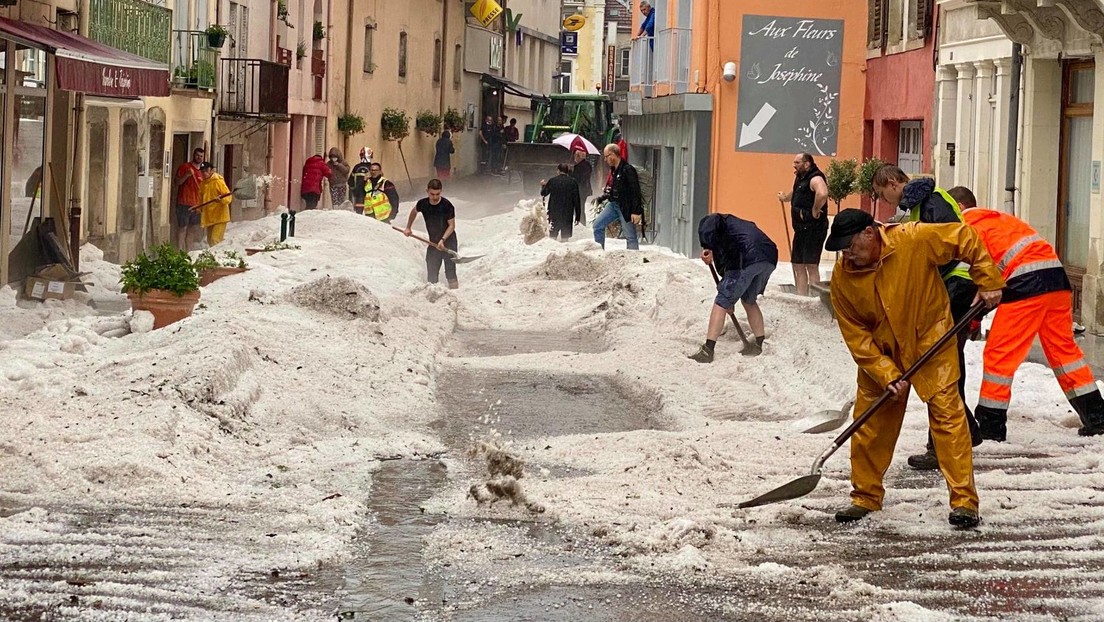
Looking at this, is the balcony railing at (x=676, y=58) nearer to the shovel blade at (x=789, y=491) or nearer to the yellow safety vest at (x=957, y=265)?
the yellow safety vest at (x=957, y=265)

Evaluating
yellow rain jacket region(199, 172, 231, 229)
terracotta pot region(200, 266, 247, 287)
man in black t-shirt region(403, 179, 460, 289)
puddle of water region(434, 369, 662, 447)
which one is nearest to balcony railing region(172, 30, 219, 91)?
yellow rain jacket region(199, 172, 231, 229)

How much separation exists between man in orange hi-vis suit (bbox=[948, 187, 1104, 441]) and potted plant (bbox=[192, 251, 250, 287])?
9.56m

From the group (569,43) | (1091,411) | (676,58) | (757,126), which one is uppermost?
(569,43)

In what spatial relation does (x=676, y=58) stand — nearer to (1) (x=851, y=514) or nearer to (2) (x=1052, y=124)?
(2) (x=1052, y=124)

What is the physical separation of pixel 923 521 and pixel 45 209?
46.8ft

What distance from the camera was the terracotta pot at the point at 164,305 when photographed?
1509cm

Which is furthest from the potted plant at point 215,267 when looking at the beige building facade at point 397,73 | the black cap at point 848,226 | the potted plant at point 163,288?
the beige building facade at point 397,73

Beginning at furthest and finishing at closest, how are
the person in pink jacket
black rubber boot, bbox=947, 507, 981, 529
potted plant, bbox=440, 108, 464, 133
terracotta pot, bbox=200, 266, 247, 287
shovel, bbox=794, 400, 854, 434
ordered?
potted plant, bbox=440, 108, 464, 133 < the person in pink jacket < terracotta pot, bbox=200, 266, 247, 287 < shovel, bbox=794, 400, 854, 434 < black rubber boot, bbox=947, 507, 981, 529

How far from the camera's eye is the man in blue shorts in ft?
47.0

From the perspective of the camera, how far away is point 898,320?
824cm

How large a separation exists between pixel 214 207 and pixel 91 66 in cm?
916

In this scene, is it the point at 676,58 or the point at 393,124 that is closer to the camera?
the point at 676,58

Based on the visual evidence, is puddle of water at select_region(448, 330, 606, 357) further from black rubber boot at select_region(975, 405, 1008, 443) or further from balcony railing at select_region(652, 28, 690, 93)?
balcony railing at select_region(652, 28, 690, 93)

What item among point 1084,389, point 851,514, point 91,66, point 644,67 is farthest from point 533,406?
point 644,67
